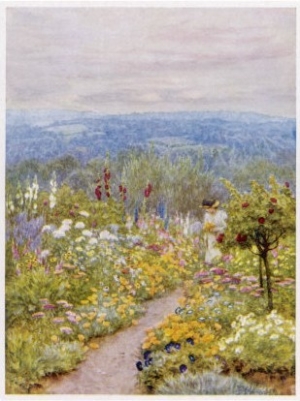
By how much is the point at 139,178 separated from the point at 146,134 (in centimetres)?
31

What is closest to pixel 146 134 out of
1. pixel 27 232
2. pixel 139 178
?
pixel 139 178

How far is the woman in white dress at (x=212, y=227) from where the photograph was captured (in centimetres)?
506

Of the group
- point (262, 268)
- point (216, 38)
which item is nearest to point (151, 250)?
point (262, 268)

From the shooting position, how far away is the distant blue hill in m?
5.01

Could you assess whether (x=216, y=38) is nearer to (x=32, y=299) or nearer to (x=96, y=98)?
(x=96, y=98)

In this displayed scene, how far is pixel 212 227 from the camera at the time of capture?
5082 millimetres

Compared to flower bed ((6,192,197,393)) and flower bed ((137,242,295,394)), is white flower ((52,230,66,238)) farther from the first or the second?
flower bed ((137,242,295,394))

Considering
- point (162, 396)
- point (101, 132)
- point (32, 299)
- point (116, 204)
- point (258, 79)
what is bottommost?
point (162, 396)

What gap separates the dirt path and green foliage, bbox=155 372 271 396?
0.76 ft

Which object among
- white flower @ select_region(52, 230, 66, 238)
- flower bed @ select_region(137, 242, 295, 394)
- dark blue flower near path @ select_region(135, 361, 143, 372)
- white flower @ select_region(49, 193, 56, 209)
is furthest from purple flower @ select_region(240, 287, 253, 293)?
white flower @ select_region(49, 193, 56, 209)

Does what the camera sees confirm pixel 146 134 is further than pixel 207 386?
Yes

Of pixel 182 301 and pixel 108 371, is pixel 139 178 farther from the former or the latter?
pixel 108 371

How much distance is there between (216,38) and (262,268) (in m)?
1.58

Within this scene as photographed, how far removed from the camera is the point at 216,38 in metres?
5.02
